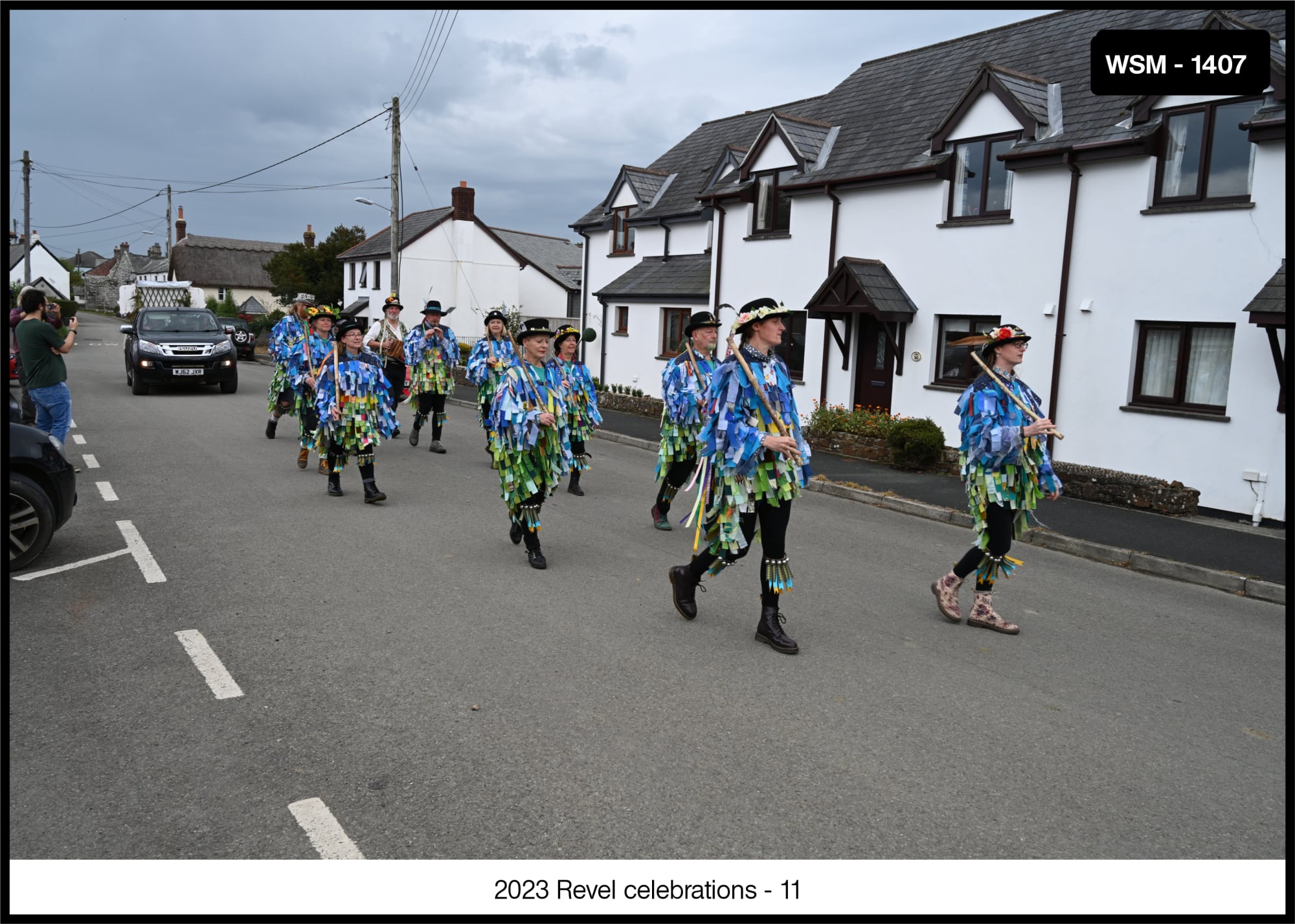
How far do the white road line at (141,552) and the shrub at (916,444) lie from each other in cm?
998

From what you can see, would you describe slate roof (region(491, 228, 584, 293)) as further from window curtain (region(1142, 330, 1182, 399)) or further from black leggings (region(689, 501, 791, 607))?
black leggings (region(689, 501, 791, 607))

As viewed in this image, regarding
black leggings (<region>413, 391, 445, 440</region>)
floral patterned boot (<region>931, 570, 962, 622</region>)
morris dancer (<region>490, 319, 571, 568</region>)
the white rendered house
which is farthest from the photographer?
the white rendered house

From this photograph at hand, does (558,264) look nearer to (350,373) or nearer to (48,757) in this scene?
(350,373)

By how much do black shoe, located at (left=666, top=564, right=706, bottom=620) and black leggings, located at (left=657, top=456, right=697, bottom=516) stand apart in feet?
9.44

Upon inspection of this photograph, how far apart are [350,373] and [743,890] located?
7.91 meters

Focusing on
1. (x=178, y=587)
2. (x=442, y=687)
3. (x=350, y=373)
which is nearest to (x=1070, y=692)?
(x=442, y=687)

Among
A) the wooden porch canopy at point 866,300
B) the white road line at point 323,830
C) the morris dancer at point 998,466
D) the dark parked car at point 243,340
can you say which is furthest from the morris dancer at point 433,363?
the dark parked car at point 243,340

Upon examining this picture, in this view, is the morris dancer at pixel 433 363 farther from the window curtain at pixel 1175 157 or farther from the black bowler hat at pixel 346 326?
the window curtain at pixel 1175 157

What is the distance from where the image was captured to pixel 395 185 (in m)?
28.3

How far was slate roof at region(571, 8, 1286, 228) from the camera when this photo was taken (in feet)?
44.5

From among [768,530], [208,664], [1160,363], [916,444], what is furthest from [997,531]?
[1160,363]

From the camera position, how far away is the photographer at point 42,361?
30.9 ft

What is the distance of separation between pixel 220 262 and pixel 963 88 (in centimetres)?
7822

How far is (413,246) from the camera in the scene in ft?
151
